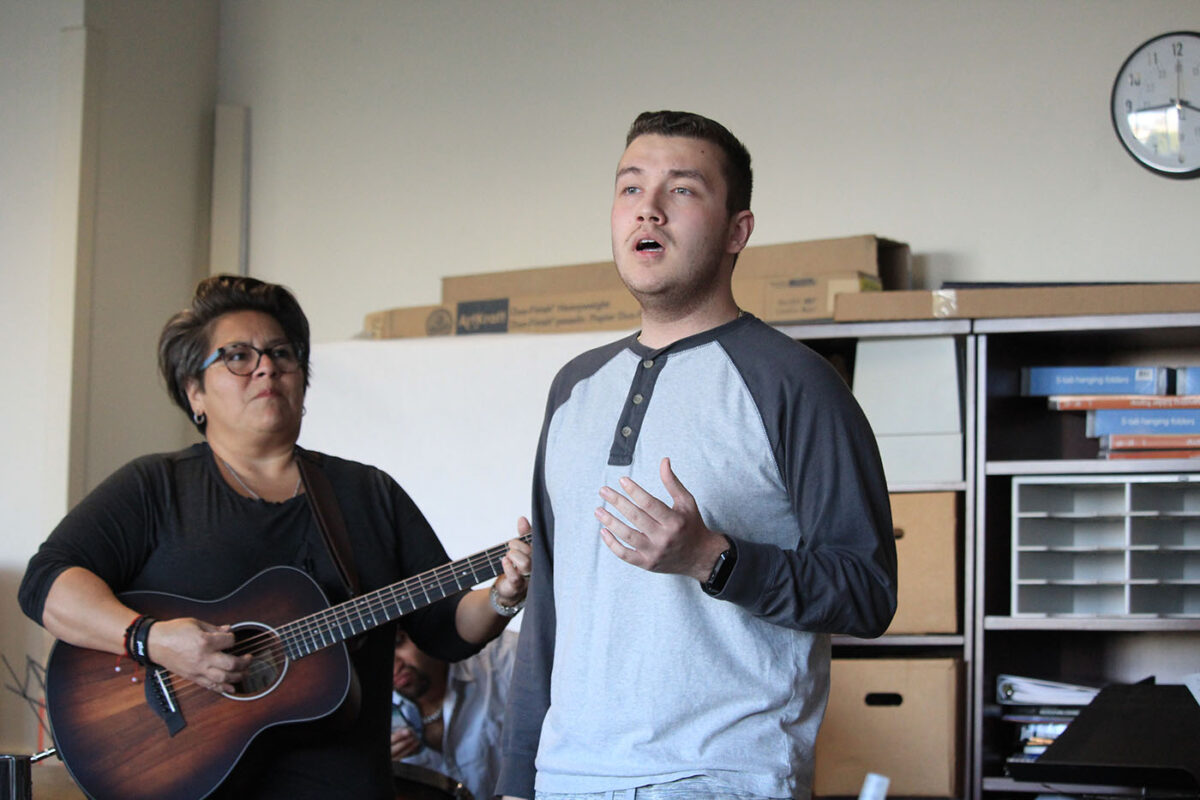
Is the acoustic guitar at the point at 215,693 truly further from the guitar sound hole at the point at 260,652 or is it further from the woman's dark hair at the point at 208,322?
the woman's dark hair at the point at 208,322

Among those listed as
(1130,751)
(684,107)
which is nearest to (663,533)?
(1130,751)

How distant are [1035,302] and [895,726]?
0.92m

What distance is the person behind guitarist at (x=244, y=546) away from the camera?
80.0 inches

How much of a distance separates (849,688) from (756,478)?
1.45m

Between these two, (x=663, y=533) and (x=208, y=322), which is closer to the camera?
(x=663, y=533)

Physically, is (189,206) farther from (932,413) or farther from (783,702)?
(783,702)

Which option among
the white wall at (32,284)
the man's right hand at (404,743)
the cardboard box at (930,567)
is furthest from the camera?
the white wall at (32,284)

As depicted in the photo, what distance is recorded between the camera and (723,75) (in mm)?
3662

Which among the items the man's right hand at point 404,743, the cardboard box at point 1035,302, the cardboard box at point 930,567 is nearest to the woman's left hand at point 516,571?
the man's right hand at point 404,743

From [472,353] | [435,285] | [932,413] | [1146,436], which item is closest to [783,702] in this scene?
[932,413]

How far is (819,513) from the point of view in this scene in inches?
53.7

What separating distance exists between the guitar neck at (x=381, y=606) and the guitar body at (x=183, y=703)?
18 mm

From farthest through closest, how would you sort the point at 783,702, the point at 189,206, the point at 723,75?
the point at 189,206, the point at 723,75, the point at 783,702

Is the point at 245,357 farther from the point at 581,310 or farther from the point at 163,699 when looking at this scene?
the point at 581,310
